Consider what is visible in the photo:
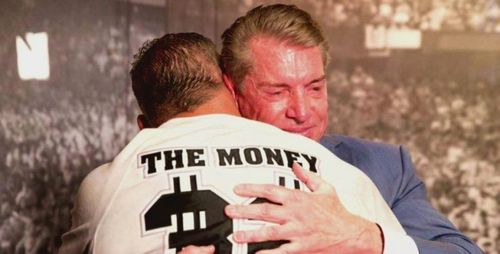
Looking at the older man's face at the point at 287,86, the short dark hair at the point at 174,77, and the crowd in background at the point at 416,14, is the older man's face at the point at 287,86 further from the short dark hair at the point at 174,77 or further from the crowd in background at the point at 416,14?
the crowd in background at the point at 416,14

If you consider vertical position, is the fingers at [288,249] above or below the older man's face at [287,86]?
below

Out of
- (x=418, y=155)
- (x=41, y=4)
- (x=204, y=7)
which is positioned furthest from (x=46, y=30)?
(x=418, y=155)

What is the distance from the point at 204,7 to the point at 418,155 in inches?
36.8

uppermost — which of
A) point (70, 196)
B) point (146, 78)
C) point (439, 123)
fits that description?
point (146, 78)

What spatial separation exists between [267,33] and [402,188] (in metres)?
0.41

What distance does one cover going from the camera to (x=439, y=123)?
2643 mm

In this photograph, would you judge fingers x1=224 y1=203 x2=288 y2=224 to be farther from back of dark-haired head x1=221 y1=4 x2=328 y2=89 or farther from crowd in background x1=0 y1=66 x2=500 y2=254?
crowd in background x1=0 y1=66 x2=500 y2=254

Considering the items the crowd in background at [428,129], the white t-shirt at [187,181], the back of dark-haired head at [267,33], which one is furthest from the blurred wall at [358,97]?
the white t-shirt at [187,181]

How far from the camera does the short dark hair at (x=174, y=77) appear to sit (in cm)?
112

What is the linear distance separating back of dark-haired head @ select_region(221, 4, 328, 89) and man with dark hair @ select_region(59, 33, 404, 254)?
37 cm

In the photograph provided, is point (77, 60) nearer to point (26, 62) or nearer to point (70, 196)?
point (26, 62)

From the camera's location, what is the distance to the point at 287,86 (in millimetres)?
1482

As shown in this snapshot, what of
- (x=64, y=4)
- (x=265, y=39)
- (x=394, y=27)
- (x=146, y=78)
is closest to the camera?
(x=146, y=78)

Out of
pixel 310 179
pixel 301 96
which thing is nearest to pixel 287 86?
pixel 301 96
